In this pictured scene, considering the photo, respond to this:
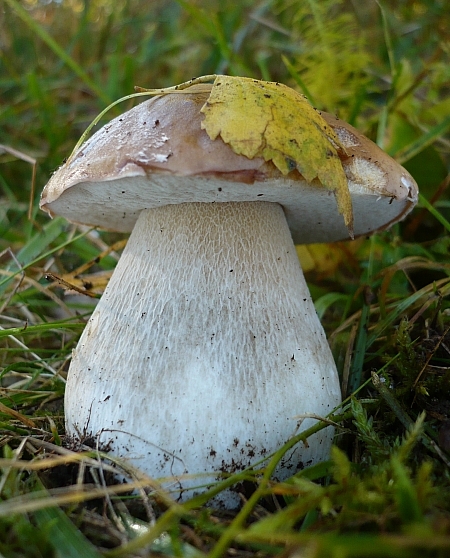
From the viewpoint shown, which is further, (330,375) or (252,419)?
(330,375)

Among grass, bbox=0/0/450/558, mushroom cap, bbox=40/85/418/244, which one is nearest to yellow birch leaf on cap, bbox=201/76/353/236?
mushroom cap, bbox=40/85/418/244

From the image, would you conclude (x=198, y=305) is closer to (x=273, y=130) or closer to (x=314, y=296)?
(x=273, y=130)

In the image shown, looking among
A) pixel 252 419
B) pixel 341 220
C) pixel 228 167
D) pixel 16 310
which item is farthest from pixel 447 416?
pixel 16 310

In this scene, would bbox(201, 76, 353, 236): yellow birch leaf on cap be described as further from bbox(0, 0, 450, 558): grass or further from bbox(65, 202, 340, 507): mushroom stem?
bbox(0, 0, 450, 558): grass

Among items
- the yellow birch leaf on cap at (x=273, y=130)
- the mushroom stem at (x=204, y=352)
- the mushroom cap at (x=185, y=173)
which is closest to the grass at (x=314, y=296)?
the mushroom stem at (x=204, y=352)

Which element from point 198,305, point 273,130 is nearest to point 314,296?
point 198,305

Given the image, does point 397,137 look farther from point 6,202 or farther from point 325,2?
point 6,202
